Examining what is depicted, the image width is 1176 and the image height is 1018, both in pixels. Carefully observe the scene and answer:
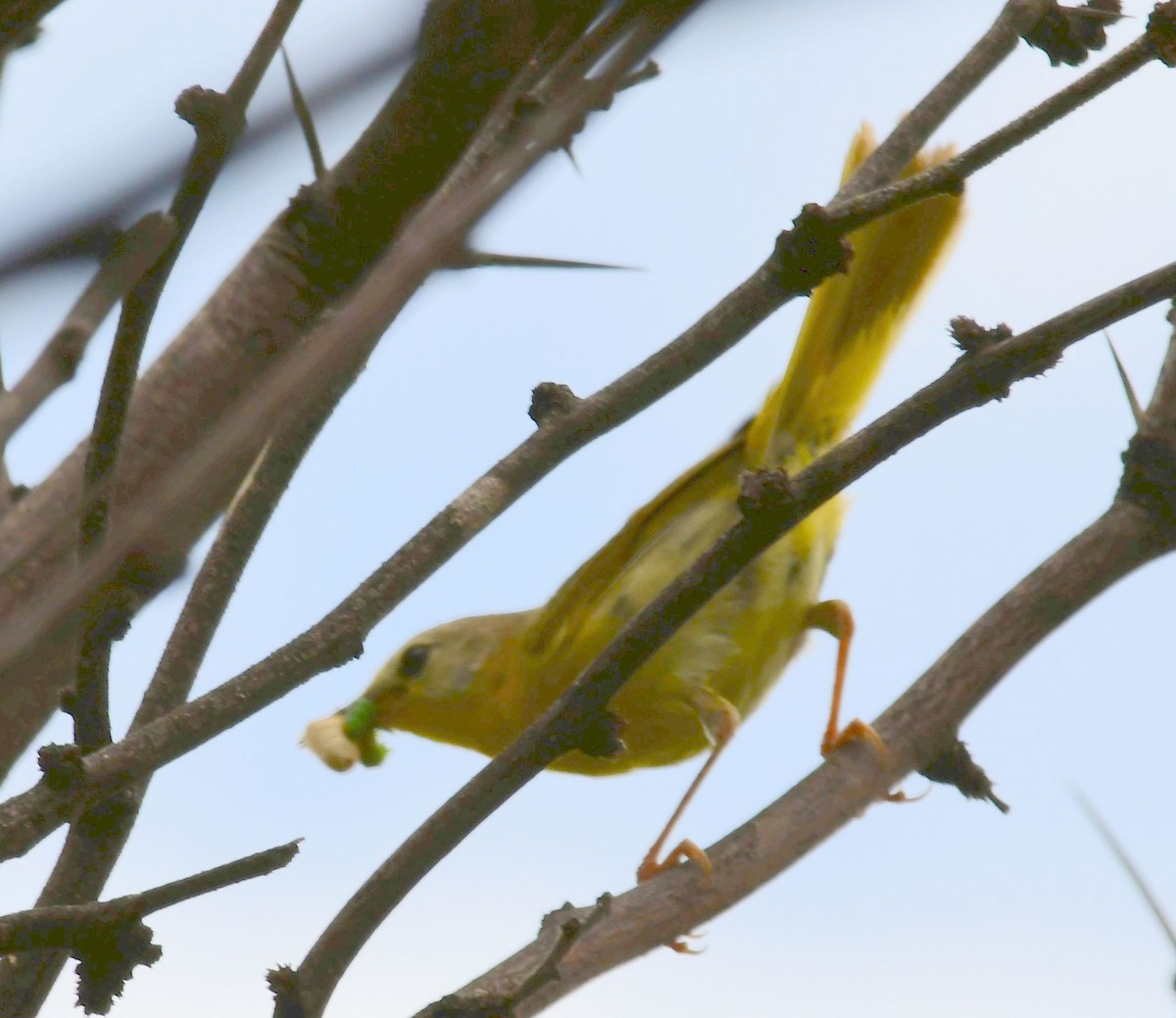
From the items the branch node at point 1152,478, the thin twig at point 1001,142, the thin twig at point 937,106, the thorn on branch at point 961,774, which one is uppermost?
the thin twig at point 937,106

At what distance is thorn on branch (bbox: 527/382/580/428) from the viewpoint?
2109mm

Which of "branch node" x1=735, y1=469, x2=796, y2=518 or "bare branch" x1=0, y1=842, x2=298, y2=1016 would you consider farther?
"branch node" x1=735, y1=469, x2=796, y2=518

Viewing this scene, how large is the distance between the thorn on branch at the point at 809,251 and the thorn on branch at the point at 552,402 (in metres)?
0.33

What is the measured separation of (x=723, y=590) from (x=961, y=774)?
1421 millimetres

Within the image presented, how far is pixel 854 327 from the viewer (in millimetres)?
4004

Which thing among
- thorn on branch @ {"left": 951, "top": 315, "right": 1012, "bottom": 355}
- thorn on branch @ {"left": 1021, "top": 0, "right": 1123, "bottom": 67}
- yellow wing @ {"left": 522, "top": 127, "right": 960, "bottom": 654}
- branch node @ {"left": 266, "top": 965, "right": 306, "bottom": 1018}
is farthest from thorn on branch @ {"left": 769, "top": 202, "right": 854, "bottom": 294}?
yellow wing @ {"left": 522, "top": 127, "right": 960, "bottom": 654}

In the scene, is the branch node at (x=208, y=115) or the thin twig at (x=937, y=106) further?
the thin twig at (x=937, y=106)

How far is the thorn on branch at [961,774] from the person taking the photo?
8.40ft

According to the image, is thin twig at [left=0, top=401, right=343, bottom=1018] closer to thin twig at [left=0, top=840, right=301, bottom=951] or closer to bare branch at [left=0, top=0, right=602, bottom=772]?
bare branch at [left=0, top=0, right=602, bottom=772]

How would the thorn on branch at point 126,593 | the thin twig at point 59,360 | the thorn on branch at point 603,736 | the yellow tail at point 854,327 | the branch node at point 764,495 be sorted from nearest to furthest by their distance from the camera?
the branch node at point 764,495 → the thorn on branch at point 603,736 → the thorn on branch at point 126,593 → the thin twig at point 59,360 → the yellow tail at point 854,327

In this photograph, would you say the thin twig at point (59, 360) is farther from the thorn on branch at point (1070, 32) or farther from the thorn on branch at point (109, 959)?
the thorn on branch at point (1070, 32)

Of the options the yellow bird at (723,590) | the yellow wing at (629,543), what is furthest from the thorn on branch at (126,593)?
the yellow wing at (629,543)

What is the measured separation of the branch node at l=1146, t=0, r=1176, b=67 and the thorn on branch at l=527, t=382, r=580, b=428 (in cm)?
86

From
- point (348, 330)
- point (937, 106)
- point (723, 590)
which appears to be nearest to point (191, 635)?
point (348, 330)
